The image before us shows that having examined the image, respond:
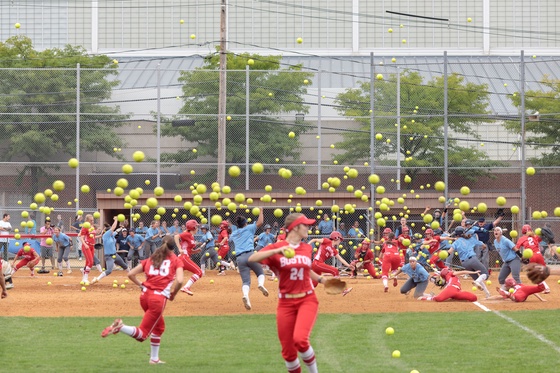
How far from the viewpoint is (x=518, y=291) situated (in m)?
21.0

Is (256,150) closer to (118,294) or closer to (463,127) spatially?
(463,127)

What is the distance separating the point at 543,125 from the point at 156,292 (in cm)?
2510

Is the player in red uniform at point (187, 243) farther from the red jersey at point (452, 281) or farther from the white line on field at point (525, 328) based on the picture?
the white line on field at point (525, 328)

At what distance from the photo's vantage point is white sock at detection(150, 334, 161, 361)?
13255 mm

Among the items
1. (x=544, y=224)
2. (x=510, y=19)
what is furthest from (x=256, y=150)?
(x=510, y=19)

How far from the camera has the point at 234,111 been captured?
117 ft

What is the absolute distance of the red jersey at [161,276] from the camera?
1333 centimetres

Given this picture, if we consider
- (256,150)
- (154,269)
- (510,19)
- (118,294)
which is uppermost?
(510,19)

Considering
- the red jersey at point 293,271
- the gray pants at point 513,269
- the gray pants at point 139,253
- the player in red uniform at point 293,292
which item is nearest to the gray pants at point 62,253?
the gray pants at point 139,253

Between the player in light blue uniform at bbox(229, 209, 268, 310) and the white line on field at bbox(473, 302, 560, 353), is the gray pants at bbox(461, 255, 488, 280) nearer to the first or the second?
the white line on field at bbox(473, 302, 560, 353)

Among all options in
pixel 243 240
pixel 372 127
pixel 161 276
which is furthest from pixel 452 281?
pixel 372 127

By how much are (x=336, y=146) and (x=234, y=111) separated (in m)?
4.08

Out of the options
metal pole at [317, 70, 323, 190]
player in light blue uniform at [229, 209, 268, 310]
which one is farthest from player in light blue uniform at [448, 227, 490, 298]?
metal pole at [317, 70, 323, 190]

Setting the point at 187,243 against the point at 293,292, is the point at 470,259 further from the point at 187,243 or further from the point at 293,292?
the point at 293,292
